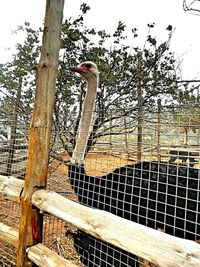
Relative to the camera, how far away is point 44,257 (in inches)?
77.8

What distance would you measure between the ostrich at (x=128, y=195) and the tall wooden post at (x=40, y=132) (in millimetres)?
472

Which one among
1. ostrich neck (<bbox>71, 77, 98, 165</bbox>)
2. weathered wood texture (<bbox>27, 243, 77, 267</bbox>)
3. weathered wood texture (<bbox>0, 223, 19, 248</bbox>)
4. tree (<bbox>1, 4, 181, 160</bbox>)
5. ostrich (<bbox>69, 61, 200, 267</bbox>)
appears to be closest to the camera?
weathered wood texture (<bbox>27, 243, 77, 267</bbox>)

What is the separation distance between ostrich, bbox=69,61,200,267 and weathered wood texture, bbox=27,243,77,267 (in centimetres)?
43

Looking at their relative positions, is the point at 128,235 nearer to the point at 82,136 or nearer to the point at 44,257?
the point at 44,257

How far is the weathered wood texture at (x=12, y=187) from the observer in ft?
7.56

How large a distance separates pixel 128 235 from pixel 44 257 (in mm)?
769

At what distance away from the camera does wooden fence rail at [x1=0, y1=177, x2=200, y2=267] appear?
1216mm

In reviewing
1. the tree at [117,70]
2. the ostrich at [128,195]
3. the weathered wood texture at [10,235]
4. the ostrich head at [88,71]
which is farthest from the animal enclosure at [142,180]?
the tree at [117,70]

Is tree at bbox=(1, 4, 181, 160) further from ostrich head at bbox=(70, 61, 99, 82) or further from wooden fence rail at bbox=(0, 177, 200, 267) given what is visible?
wooden fence rail at bbox=(0, 177, 200, 267)

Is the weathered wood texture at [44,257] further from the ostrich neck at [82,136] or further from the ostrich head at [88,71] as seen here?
the ostrich head at [88,71]

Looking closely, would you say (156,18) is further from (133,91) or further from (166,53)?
(133,91)

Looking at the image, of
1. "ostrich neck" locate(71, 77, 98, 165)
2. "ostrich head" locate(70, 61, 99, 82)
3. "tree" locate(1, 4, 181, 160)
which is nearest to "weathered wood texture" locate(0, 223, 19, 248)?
"ostrich neck" locate(71, 77, 98, 165)

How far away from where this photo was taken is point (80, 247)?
2.60 meters

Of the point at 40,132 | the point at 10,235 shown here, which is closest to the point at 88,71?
the point at 40,132
